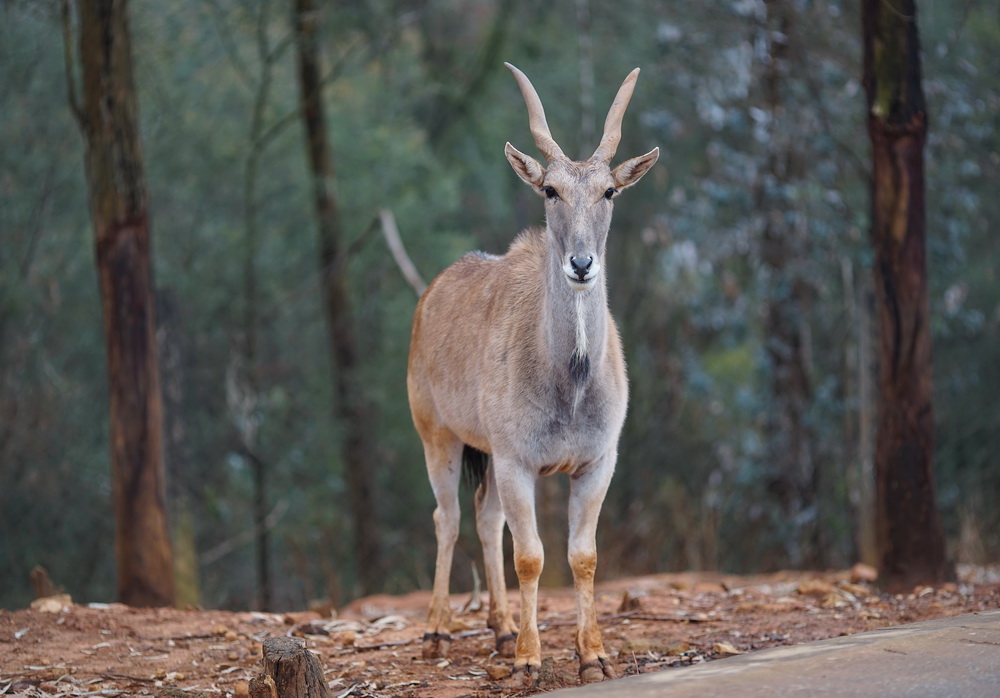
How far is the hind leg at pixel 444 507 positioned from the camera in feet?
24.0

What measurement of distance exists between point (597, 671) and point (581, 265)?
197 centimetres

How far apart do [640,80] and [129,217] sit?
11.7 meters

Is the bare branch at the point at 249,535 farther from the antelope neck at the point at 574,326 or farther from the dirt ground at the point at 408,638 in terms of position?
the antelope neck at the point at 574,326

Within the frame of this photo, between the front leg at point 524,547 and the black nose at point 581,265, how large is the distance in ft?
3.49

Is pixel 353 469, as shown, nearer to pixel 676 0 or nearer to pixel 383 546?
pixel 383 546

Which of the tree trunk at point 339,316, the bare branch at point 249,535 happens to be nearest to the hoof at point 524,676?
the bare branch at point 249,535

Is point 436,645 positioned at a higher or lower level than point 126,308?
lower

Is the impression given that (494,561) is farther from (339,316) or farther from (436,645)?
(339,316)

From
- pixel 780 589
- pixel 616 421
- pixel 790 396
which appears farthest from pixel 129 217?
pixel 790 396

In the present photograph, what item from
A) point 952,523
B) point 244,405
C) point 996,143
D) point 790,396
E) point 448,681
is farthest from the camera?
point 244,405

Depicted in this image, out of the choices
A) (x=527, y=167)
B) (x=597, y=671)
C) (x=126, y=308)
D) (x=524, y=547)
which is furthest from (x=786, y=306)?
(x=597, y=671)

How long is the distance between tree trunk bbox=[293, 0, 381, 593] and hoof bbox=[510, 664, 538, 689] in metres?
11.3

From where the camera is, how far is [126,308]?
9.31 metres

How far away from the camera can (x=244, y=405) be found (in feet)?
56.6
